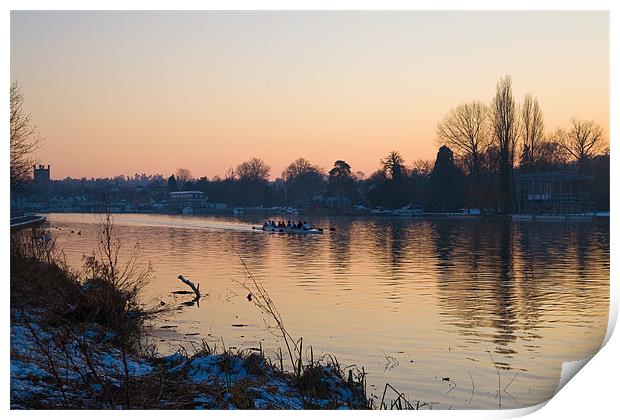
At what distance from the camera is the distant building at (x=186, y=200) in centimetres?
4866

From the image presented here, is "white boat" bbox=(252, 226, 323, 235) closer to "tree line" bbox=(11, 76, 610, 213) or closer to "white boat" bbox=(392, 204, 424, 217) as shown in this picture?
"tree line" bbox=(11, 76, 610, 213)

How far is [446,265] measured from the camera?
21.6 meters

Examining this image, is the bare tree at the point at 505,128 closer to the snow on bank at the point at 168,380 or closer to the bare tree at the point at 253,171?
the bare tree at the point at 253,171

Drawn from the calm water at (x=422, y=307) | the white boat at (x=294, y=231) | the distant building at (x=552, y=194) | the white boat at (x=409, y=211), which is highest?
the distant building at (x=552, y=194)

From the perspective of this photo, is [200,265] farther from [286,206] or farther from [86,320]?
[286,206]

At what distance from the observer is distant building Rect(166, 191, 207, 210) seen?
48.7m

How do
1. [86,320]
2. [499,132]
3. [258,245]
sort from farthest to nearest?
[499,132] → [258,245] → [86,320]

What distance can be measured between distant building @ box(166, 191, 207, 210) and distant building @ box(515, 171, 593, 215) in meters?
19.5

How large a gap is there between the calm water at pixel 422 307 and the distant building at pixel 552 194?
921 centimetres

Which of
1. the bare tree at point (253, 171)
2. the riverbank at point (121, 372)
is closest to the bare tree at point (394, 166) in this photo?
the bare tree at point (253, 171)

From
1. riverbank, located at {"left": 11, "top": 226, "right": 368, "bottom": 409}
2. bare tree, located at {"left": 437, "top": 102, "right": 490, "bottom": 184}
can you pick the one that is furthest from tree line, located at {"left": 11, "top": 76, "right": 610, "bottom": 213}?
riverbank, located at {"left": 11, "top": 226, "right": 368, "bottom": 409}

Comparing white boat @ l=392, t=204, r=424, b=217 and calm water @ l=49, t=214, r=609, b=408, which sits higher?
white boat @ l=392, t=204, r=424, b=217

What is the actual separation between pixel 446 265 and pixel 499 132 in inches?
936
